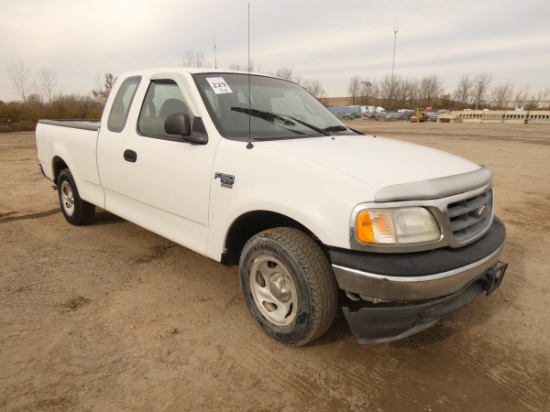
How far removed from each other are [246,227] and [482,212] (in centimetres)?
165

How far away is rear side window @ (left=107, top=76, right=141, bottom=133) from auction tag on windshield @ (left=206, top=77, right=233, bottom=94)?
37.1 inches

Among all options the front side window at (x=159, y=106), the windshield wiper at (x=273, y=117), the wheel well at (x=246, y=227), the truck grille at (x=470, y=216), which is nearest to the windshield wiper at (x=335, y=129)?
the windshield wiper at (x=273, y=117)

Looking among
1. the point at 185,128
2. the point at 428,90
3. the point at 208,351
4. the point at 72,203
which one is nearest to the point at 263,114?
the point at 185,128

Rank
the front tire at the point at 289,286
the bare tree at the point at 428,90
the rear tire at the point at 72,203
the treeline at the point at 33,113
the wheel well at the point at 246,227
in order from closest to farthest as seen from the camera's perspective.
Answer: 1. the front tire at the point at 289,286
2. the wheel well at the point at 246,227
3. the rear tire at the point at 72,203
4. the treeline at the point at 33,113
5. the bare tree at the point at 428,90

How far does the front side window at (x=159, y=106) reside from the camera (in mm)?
3236

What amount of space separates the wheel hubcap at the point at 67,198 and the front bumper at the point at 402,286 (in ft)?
13.5

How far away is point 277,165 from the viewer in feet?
7.88

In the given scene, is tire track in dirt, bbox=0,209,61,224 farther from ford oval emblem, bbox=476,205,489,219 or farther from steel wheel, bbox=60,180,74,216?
ford oval emblem, bbox=476,205,489,219

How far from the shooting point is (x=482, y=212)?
248 centimetres

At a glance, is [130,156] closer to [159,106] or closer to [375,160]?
[159,106]

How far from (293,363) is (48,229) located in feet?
13.2

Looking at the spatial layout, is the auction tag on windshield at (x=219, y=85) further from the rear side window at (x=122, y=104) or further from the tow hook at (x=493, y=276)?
the tow hook at (x=493, y=276)

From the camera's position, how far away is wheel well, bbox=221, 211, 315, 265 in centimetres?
260

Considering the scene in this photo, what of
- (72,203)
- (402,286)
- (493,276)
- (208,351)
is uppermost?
(402,286)
